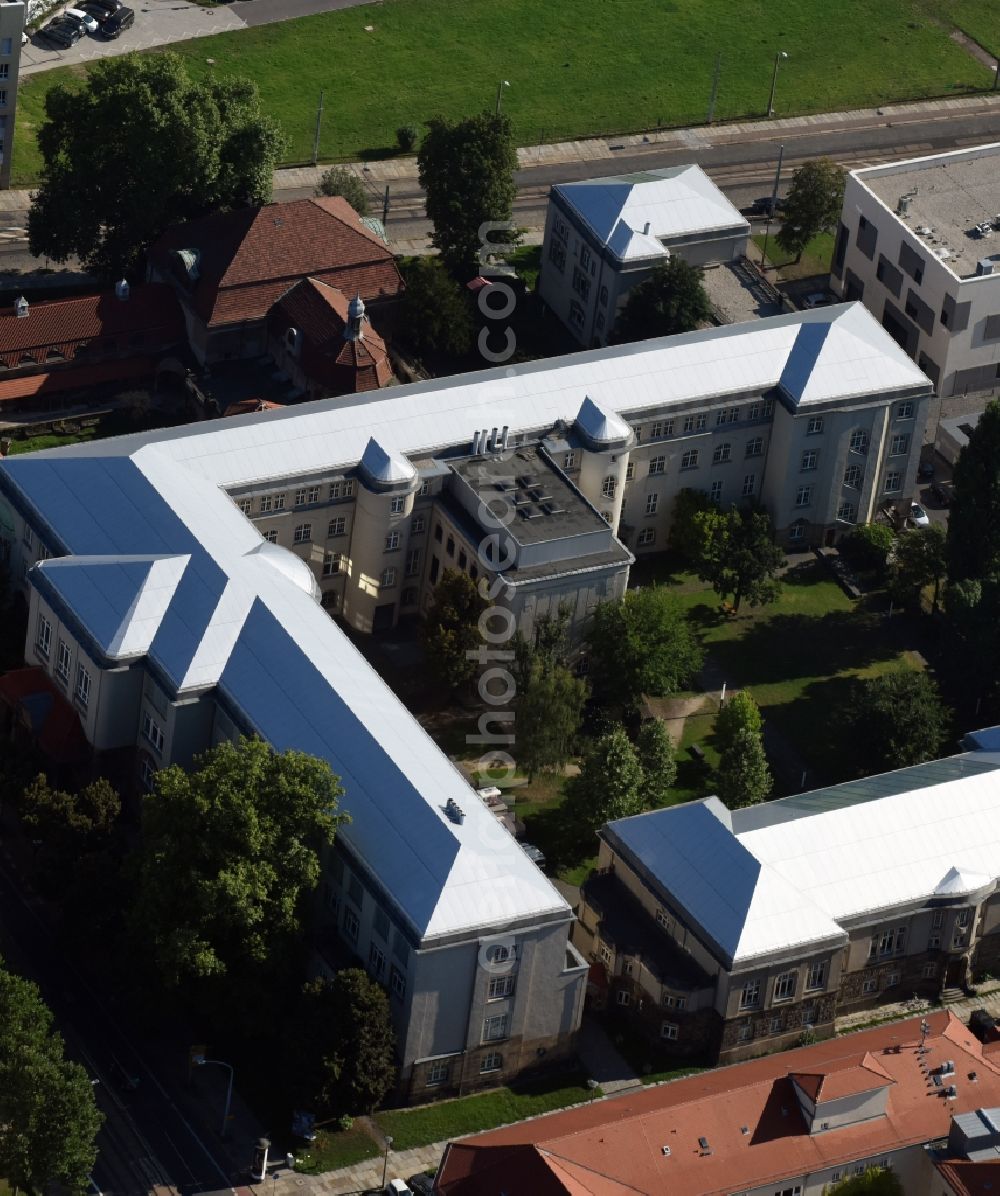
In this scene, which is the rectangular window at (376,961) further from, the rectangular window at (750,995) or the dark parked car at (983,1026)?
the dark parked car at (983,1026)

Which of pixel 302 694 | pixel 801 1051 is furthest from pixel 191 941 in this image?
pixel 801 1051

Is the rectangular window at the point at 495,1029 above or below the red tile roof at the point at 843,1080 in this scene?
below

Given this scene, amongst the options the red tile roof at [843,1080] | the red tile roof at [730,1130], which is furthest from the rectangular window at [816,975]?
the red tile roof at [843,1080]

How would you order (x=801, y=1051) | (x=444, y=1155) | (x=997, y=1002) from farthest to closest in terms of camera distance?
(x=997, y=1002)
(x=801, y=1051)
(x=444, y=1155)

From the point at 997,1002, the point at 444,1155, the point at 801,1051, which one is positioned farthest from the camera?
the point at 997,1002

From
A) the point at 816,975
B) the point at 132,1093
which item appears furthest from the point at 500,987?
the point at 132,1093

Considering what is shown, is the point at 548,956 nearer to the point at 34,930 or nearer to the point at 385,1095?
the point at 385,1095

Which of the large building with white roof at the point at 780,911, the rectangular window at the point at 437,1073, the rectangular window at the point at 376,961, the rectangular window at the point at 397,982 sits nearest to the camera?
the rectangular window at the point at 397,982
